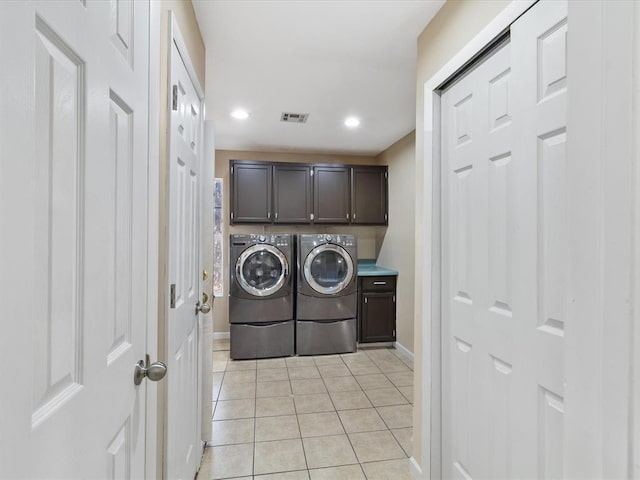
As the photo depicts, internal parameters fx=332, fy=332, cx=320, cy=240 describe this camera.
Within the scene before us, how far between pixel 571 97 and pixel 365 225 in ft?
12.7

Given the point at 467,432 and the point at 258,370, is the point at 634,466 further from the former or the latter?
the point at 258,370

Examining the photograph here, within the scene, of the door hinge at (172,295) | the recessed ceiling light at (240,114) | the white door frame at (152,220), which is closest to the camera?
the white door frame at (152,220)

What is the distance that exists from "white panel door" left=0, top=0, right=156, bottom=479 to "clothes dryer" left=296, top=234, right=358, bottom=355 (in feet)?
9.48

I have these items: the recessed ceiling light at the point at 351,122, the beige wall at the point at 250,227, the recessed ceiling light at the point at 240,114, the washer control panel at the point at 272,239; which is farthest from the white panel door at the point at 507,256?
the beige wall at the point at 250,227

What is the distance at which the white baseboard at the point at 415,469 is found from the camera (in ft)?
5.85

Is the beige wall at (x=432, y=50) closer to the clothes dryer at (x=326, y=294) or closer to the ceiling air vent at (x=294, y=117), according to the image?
the ceiling air vent at (x=294, y=117)

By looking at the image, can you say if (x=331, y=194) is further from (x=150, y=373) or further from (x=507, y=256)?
(x=150, y=373)

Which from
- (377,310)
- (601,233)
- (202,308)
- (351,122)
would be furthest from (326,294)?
(601,233)

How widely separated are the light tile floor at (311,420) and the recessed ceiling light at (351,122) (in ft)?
8.23

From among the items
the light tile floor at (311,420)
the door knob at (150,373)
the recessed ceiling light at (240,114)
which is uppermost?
the recessed ceiling light at (240,114)

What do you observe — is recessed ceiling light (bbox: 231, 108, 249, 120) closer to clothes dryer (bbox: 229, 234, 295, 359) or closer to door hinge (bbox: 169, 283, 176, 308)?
clothes dryer (bbox: 229, 234, 295, 359)

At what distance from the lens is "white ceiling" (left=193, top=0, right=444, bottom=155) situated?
1.70 meters

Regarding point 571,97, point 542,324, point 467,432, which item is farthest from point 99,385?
point 467,432

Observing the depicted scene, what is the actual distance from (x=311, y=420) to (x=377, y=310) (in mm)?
1864
